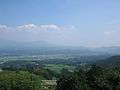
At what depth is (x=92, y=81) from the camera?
136 feet

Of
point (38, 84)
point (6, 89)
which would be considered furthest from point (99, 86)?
point (6, 89)

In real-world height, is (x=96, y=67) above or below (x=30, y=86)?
above

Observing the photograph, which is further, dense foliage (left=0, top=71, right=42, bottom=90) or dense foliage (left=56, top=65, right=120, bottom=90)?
dense foliage (left=0, top=71, right=42, bottom=90)

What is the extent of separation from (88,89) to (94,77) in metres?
2.45

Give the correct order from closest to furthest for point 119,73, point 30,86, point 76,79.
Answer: point 76,79
point 119,73
point 30,86

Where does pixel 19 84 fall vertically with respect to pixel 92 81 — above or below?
below

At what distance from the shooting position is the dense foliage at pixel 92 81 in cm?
3944

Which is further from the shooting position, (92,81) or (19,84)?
(19,84)

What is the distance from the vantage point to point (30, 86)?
45375 mm

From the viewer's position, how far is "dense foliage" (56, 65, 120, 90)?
39438mm

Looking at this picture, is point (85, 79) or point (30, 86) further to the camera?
point (30, 86)

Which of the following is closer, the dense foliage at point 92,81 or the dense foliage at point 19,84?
the dense foliage at point 92,81

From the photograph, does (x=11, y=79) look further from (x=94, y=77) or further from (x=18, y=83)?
(x=94, y=77)

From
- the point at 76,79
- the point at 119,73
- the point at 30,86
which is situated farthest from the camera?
the point at 30,86
